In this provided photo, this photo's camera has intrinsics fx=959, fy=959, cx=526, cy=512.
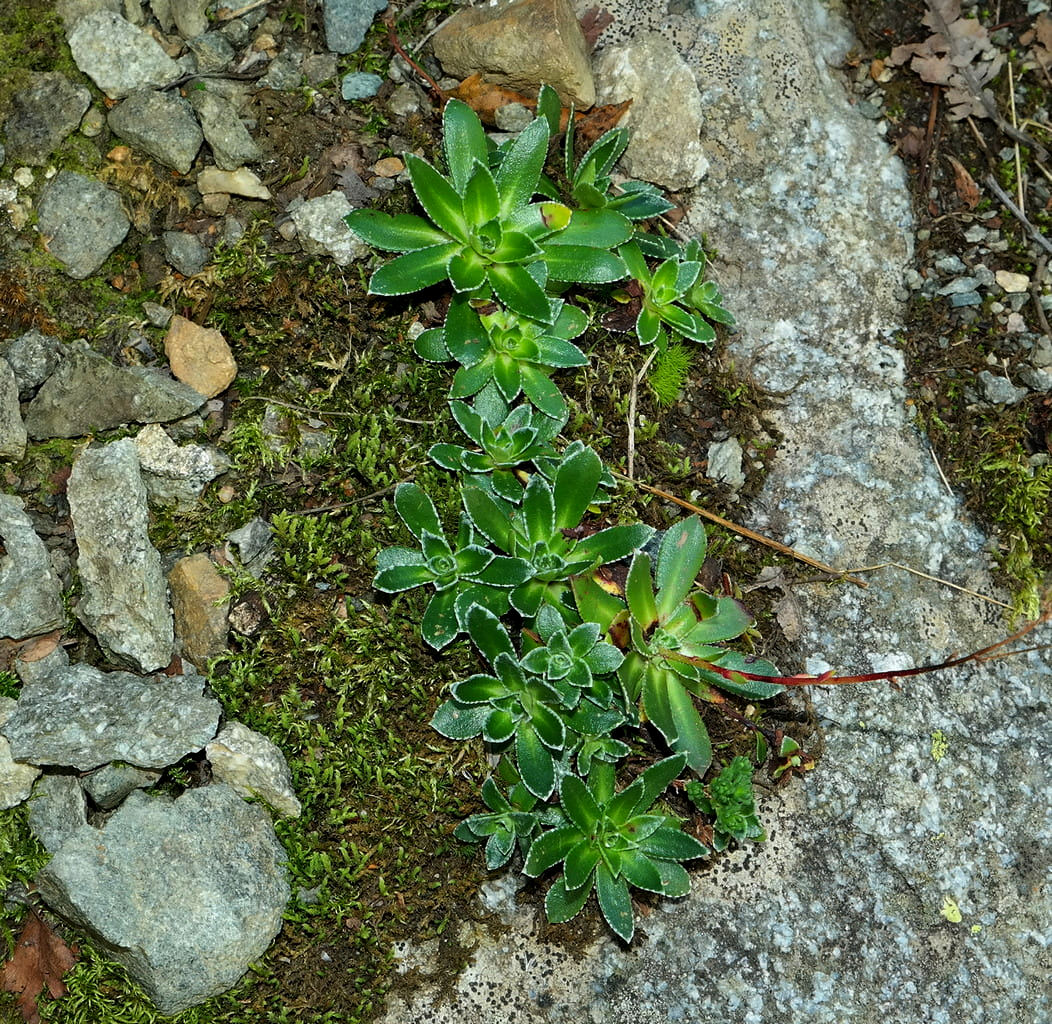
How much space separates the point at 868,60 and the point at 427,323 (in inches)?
92.0

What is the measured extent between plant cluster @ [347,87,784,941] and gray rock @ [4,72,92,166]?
1.23 metres

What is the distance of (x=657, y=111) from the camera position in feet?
12.5

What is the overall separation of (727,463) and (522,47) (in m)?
1.75

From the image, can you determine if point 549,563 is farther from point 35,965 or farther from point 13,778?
point 35,965

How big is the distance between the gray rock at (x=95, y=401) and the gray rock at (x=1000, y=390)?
310cm

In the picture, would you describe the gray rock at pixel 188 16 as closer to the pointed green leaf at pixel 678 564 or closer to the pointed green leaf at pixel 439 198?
the pointed green leaf at pixel 439 198

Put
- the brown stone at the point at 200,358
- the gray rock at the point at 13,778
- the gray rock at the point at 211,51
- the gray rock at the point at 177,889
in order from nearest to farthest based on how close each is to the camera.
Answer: the gray rock at the point at 177,889
the gray rock at the point at 13,778
the brown stone at the point at 200,358
the gray rock at the point at 211,51

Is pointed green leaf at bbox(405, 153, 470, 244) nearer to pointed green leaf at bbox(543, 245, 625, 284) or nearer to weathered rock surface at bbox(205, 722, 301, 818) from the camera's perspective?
pointed green leaf at bbox(543, 245, 625, 284)

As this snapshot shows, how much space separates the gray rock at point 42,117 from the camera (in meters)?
3.58

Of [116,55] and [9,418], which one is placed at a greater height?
[116,55]

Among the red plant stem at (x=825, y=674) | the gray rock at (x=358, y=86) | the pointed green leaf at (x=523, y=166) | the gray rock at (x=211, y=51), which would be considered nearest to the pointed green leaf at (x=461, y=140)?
the pointed green leaf at (x=523, y=166)

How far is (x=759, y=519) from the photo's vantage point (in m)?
3.68

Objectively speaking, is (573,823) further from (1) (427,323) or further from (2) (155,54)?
(2) (155,54)

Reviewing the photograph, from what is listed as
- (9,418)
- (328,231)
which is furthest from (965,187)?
(9,418)
